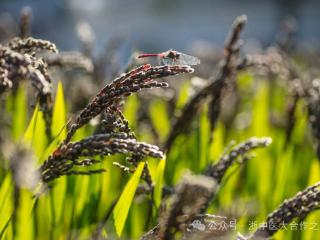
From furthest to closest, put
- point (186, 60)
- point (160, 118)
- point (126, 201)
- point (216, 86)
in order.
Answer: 1. point (160, 118)
2. point (216, 86)
3. point (126, 201)
4. point (186, 60)

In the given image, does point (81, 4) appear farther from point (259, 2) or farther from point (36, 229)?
point (36, 229)

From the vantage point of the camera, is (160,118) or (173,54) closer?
(173,54)

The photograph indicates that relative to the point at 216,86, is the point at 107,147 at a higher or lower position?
lower

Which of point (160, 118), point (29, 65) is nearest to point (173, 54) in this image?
point (29, 65)

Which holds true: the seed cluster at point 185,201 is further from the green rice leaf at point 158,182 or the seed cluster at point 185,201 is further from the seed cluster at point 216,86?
the seed cluster at point 216,86

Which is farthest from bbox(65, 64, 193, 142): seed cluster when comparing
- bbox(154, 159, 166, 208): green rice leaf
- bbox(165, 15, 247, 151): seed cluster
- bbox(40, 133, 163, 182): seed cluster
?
bbox(165, 15, 247, 151): seed cluster

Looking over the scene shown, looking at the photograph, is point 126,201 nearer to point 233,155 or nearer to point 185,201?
point 233,155

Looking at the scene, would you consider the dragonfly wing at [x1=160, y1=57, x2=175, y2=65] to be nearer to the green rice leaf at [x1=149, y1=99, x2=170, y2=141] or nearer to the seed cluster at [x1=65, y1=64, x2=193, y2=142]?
the seed cluster at [x1=65, y1=64, x2=193, y2=142]

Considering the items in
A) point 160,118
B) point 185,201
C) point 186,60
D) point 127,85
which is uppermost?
point 160,118

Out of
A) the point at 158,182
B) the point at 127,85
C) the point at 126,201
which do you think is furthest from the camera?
the point at 158,182

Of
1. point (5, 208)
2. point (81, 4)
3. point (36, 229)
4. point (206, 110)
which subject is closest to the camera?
point (5, 208)

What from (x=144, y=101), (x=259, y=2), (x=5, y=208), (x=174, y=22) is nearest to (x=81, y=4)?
(x=174, y=22)
